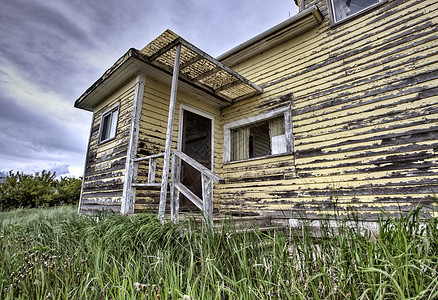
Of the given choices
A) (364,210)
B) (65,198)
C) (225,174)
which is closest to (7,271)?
(225,174)

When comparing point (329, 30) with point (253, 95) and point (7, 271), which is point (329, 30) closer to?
point (253, 95)

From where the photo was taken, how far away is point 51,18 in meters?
9.84

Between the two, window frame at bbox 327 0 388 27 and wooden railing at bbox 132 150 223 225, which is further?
window frame at bbox 327 0 388 27

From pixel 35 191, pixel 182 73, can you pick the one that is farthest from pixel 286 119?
pixel 35 191

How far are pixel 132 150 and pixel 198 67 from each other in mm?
2276

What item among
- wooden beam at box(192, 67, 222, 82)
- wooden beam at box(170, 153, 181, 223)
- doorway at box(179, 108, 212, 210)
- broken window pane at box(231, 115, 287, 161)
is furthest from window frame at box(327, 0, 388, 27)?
wooden beam at box(170, 153, 181, 223)

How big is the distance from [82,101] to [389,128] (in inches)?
312

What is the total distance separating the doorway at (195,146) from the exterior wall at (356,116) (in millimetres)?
1049

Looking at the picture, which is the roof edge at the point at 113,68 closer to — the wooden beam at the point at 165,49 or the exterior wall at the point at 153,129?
the wooden beam at the point at 165,49

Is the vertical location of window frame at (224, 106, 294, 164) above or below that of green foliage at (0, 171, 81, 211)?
above

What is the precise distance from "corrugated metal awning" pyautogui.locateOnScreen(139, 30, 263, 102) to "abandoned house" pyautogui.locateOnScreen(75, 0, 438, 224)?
0.11ft

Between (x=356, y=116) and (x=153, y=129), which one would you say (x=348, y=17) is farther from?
(x=153, y=129)

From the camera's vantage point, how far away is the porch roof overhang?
4085 mm

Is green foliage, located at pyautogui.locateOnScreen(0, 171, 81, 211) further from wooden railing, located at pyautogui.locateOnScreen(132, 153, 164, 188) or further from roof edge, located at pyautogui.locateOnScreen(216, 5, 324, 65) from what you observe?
roof edge, located at pyautogui.locateOnScreen(216, 5, 324, 65)
